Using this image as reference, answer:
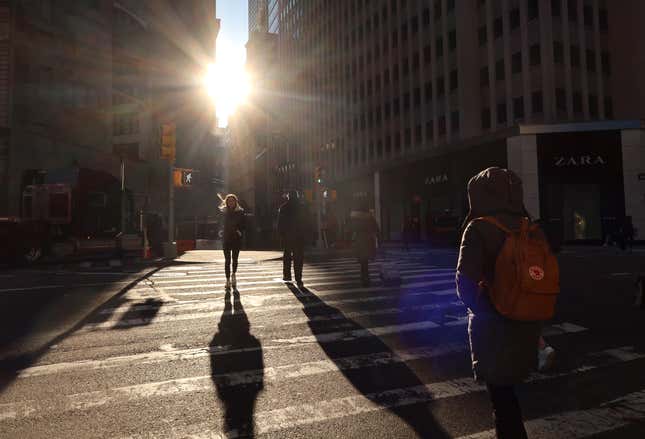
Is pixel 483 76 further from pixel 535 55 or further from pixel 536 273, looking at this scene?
pixel 536 273

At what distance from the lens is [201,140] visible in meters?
83.1

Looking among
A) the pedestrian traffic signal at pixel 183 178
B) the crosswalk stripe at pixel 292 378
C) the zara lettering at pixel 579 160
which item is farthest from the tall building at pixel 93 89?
the zara lettering at pixel 579 160

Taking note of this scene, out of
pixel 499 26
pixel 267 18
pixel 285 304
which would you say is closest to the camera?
pixel 285 304

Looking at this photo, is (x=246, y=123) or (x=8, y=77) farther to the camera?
(x=246, y=123)

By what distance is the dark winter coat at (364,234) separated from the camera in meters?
9.39

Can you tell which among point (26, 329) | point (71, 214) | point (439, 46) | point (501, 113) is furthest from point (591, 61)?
point (26, 329)

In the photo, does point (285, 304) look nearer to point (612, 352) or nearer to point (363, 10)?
point (612, 352)

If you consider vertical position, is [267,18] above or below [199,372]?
above

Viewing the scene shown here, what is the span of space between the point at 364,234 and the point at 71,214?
14.9 metres

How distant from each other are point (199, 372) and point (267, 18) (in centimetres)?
11063

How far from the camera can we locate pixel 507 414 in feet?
7.89

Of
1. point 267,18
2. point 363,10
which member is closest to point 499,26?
point 363,10

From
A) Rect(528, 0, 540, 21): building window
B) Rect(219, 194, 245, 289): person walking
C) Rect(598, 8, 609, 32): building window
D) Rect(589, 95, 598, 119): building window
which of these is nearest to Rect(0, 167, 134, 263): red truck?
Rect(219, 194, 245, 289): person walking

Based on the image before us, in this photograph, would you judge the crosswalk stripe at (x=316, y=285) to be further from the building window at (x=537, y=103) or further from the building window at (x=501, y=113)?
the building window at (x=501, y=113)
